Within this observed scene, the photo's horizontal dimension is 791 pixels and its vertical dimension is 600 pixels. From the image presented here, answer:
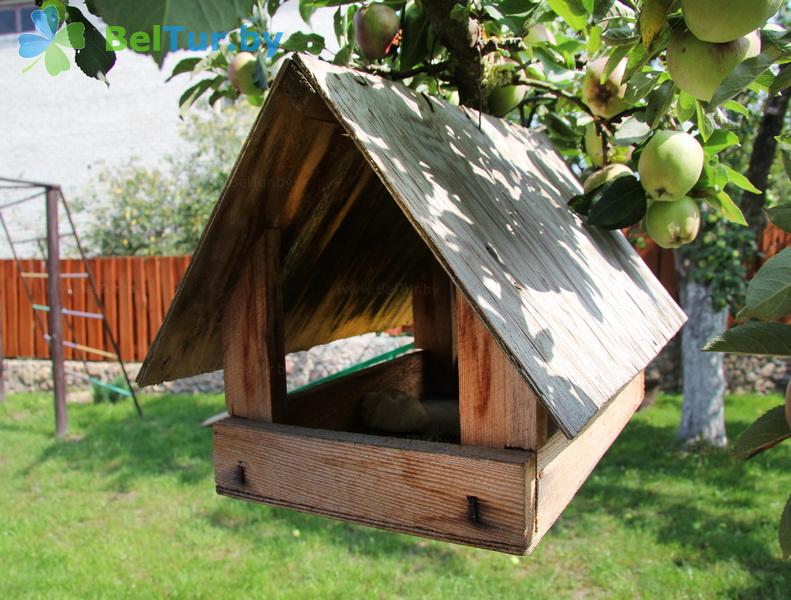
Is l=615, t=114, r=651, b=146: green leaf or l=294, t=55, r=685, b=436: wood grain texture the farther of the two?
l=615, t=114, r=651, b=146: green leaf

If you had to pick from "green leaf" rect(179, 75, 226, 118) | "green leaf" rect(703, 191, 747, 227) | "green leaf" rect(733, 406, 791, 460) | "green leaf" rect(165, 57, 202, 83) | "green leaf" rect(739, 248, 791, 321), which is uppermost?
"green leaf" rect(165, 57, 202, 83)

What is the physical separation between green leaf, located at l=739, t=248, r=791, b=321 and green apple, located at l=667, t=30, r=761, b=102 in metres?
0.23

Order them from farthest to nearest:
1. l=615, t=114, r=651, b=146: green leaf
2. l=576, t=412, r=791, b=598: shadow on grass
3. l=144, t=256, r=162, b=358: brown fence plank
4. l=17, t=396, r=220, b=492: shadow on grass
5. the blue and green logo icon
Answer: l=144, t=256, r=162, b=358: brown fence plank < l=17, t=396, r=220, b=492: shadow on grass < l=576, t=412, r=791, b=598: shadow on grass < l=615, t=114, r=651, b=146: green leaf < the blue and green logo icon

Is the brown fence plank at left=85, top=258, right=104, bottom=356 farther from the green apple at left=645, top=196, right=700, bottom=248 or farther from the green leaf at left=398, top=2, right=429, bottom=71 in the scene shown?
the green apple at left=645, top=196, right=700, bottom=248

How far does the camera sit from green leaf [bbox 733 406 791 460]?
930 mm

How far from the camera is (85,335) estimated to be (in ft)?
32.3

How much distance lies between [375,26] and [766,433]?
3.22 ft

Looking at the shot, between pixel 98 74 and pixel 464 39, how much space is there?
863 millimetres

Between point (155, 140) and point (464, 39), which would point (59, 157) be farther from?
point (464, 39)

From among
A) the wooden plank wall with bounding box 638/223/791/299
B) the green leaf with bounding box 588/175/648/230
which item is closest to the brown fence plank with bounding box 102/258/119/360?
the wooden plank wall with bounding box 638/223/791/299

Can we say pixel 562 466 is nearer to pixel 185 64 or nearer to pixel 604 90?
pixel 604 90

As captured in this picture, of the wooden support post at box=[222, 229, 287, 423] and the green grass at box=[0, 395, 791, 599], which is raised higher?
the wooden support post at box=[222, 229, 287, 423]

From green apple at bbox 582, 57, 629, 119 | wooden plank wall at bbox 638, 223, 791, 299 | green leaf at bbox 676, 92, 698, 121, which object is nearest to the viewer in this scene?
green leaf at bbox 676, 92, 698, 121

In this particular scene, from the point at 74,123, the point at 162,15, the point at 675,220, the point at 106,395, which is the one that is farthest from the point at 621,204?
the point at 74,123
